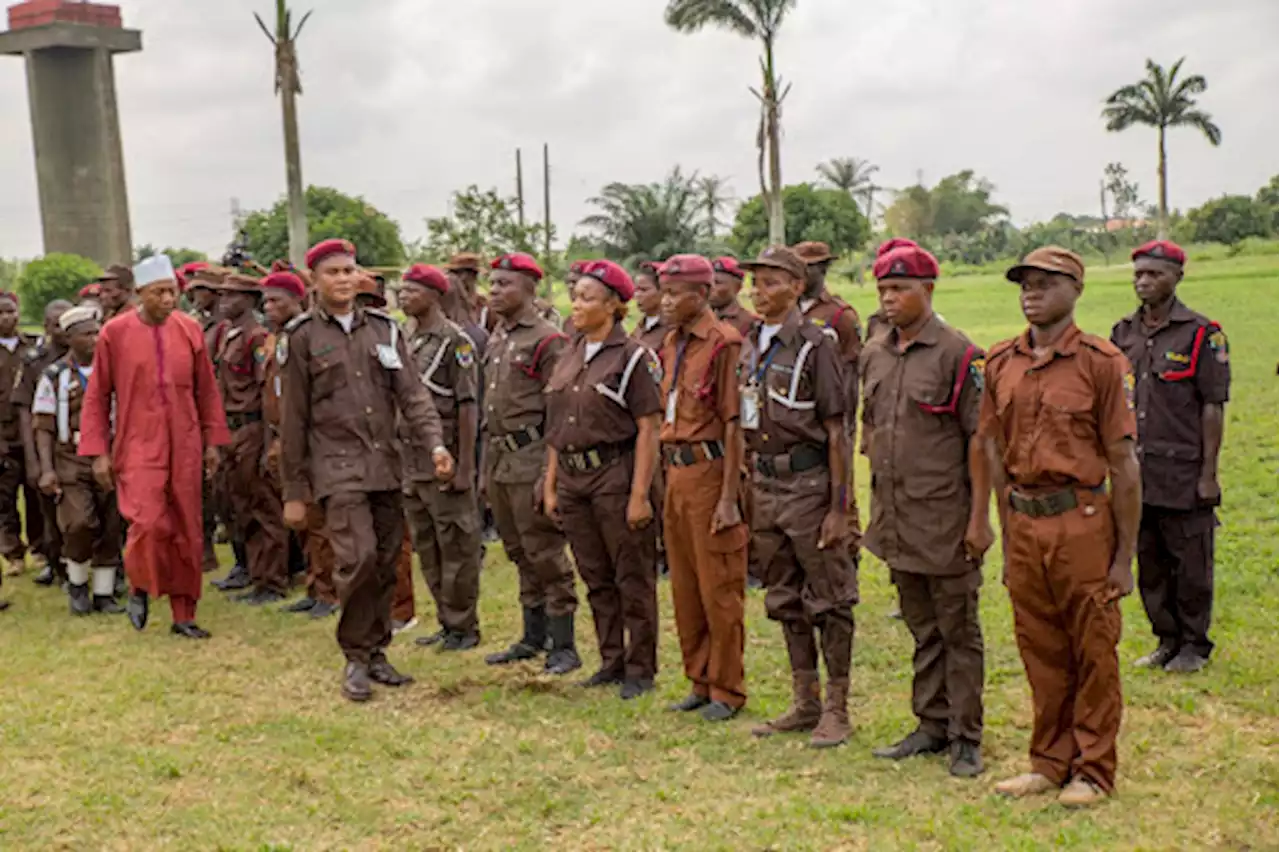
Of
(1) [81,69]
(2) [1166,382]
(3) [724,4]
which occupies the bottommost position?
(2) [1166,382]

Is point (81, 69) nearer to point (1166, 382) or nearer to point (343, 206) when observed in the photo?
point (343, 206)

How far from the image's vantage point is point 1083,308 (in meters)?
34.0

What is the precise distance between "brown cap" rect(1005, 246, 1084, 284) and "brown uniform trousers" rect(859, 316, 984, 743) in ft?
1.46

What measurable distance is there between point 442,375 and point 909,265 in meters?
3.29

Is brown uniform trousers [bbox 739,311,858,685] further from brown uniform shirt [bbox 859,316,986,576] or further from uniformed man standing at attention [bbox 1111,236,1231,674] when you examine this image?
uniformed man standing at attention [bbox 1111,236,1231,674]

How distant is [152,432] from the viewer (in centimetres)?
787

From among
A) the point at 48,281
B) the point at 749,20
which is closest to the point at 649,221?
the point at 749,20

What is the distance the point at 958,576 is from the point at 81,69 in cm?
5498

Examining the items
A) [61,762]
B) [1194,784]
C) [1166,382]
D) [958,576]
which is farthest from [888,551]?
[61,762]

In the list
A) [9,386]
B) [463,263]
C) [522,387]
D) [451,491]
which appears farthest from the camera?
[463,263]

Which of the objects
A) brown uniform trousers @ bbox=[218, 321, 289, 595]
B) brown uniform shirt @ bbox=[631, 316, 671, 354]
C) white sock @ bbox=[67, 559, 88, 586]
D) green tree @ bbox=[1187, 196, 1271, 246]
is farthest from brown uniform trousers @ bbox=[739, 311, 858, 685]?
green tree @ bbox=[1187, 196, 1271, 246]

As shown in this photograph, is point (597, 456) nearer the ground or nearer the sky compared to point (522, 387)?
nearer the ground

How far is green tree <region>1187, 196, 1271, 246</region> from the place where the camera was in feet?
196

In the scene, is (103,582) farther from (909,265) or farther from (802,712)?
(909,265)
